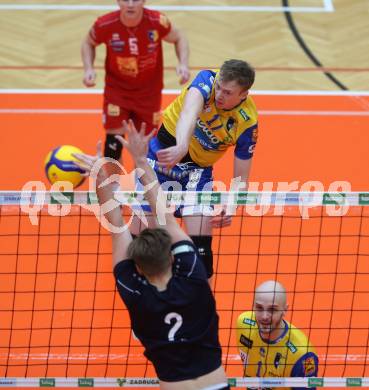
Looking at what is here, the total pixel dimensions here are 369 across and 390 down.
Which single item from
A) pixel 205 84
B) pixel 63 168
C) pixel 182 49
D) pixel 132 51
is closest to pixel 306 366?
pixel 205 84

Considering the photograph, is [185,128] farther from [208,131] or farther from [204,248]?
[204,248]

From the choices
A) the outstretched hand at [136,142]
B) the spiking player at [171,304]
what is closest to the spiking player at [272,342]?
the spiking player at [171,304]

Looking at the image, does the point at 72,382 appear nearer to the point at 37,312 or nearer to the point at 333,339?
the point at 37,312

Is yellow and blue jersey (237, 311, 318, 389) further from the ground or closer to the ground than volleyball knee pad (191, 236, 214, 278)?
closer to the ground

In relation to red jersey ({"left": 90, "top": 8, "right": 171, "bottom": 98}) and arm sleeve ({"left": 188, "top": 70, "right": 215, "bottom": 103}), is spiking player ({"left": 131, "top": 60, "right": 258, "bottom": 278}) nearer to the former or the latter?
arm sleeve ({"left": 188, "top": 70, "right": 215, "bottom": 103})

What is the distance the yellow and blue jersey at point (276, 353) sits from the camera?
658 cm

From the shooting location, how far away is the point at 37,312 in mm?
8664

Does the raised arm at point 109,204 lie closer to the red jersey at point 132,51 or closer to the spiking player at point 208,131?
the spiking player at point 208,131

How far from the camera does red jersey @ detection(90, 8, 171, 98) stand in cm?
1002

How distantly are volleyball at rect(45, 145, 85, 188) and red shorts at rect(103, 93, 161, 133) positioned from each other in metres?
0.54

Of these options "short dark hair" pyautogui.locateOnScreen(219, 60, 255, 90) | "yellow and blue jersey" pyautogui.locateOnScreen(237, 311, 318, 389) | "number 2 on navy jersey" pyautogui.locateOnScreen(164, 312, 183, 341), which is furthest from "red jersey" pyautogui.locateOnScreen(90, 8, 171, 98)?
"number 2 on navy jersey" pyautogui.locateOnScreen(164, 312, 183, 341)

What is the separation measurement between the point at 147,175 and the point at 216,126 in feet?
6.88

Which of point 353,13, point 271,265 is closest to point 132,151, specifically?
point 271,265

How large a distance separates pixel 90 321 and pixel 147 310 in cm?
312
